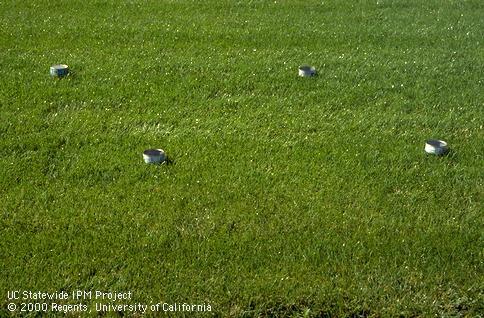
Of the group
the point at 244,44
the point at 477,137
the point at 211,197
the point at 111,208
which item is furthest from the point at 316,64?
the point at 111,208

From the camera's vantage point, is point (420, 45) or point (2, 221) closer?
point (2, 221)

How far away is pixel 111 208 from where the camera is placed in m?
4.26

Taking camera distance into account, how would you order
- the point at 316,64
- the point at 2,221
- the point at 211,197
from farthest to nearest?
the point at 316,64
the point at 211,197
the point at 2,221

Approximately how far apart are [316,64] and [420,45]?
1.59m

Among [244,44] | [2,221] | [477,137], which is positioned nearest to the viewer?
[2,221]

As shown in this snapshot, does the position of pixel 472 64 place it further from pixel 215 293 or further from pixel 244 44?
pixel 215 293

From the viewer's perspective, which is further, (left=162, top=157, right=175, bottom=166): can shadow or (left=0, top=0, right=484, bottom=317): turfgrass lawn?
(left=162, top=157, right=175, bottom=166): can shadow

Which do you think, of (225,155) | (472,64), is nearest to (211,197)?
(225,155)

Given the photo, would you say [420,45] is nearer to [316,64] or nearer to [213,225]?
[316,64]

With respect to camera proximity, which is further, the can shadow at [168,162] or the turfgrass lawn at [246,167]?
the can shadow at [168,162]

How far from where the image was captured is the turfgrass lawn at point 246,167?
370 centimetres

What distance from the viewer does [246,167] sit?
4.85 meters

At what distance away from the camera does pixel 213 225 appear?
414 cm

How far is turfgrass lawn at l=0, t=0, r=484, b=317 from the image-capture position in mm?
3699
